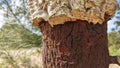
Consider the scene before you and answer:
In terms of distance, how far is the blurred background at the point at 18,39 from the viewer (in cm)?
337

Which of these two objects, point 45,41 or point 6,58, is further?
point 6,58

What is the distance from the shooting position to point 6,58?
3.57 meters

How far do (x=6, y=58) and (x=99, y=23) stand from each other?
2.59 m

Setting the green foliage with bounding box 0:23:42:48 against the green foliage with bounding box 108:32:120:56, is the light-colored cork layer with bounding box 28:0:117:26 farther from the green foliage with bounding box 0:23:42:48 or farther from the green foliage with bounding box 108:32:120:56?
the green foliage with bounding box 0:23:42:48

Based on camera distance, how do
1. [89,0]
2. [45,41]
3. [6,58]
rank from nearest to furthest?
[89,0]
[45,41]
[6,58]

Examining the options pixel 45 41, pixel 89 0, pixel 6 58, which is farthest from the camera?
pixel 6 58

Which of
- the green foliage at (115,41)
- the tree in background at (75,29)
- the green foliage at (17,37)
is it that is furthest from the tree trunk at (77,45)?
the green foliage at (17,37)

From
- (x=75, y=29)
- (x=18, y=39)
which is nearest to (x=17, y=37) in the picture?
(x=18, y=39)

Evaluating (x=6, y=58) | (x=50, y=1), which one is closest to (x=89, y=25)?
(x=50, y=1)

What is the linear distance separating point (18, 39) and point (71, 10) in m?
2.41

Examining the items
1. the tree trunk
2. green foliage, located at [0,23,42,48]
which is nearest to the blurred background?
green foliage, located at [0,23,42,48]

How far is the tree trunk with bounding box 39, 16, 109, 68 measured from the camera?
108cm

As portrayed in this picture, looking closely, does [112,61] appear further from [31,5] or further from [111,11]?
[31,5]

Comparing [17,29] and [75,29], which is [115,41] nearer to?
[17,29]
